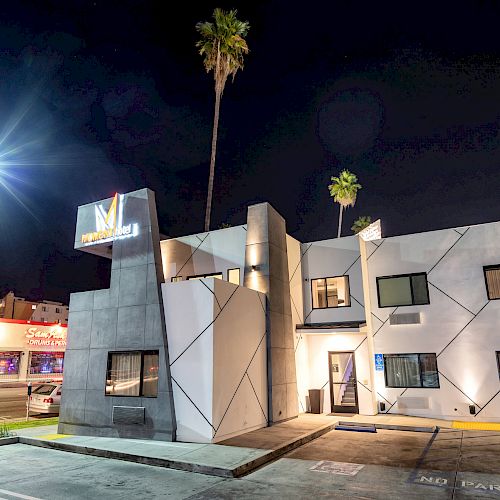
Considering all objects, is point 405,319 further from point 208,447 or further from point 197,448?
point 197,448

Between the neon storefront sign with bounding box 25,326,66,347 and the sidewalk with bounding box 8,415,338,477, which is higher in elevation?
the neon storefront sign with bounding box 25,326,66,347

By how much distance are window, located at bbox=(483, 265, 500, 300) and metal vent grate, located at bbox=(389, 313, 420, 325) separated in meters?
2.50

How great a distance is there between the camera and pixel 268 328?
13.2m

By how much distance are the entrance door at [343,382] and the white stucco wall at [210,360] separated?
14.4 feet

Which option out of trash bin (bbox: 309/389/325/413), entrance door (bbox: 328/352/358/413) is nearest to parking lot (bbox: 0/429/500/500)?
trash bin (bbox: 309/389/325/413)

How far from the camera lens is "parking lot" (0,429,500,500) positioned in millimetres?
6605

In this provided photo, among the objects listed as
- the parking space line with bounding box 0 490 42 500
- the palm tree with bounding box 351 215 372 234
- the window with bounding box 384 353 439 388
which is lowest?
the parking space line with bounding box 0 490 42 500

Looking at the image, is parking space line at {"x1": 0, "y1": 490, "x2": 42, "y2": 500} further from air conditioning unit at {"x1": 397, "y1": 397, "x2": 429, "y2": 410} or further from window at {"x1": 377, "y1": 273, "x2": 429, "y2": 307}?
window at {"x1": 377, "y1": 273, "x2": 429, "y2": 307}

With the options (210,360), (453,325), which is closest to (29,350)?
(210,360)

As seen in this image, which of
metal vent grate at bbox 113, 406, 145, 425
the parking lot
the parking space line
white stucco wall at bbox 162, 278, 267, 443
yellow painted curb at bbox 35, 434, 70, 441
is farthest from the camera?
yellow painted curb at bbox 35, 434, 70, 441

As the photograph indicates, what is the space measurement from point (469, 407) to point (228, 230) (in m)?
10.3

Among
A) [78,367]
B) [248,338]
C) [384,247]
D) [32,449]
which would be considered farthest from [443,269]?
[32,449]

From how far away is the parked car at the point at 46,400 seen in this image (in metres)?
15.6

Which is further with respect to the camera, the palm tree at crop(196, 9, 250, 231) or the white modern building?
the palm tree at crop(196, 9, 250, 231)
